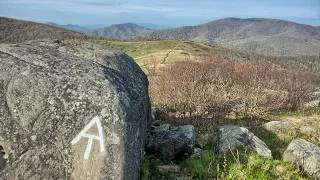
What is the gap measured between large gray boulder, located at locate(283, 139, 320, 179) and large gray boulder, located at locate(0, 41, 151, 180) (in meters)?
5.16

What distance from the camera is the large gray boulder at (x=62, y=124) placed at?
6.31 meters

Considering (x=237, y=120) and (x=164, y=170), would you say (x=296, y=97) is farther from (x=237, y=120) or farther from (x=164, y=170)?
(x=164, y=170)

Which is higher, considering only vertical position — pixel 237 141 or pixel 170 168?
pixel 237 141

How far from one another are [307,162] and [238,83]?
14359mm

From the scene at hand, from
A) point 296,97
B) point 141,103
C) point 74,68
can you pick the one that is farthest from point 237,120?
point 74,68

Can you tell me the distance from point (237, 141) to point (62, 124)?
635 cm

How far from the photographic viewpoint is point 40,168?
248 inches

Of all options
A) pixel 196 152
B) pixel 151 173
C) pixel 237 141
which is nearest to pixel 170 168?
pixel 151 173

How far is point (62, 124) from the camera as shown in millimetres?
6418

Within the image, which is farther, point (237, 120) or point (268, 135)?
point (237, 120)

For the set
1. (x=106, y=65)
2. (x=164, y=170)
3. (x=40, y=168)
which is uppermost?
(x=106, y=65)

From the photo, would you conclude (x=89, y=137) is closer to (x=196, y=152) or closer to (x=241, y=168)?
(x=241, y=168)

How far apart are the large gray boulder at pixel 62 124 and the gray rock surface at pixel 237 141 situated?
4.63 metres

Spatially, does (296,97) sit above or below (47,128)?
below
